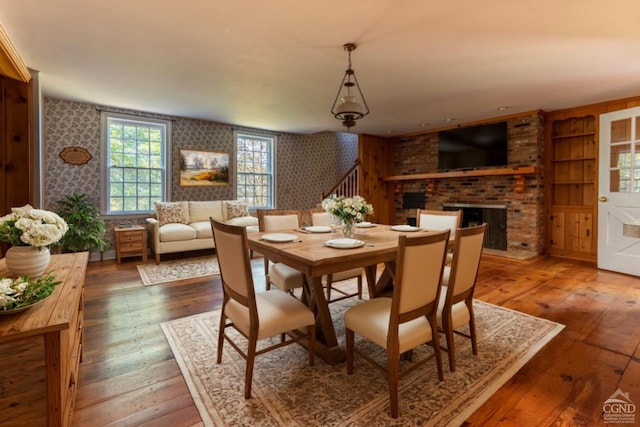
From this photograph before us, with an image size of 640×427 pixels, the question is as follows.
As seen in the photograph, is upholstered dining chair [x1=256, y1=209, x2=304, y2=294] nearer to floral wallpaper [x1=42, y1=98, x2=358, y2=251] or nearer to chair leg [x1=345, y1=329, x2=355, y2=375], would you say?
chair leg [x1=345, y1=329, x2=355, y2=375]

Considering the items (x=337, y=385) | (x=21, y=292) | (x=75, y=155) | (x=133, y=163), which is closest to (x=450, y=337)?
(x=337, y=385)

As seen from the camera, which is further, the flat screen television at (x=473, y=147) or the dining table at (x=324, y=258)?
the flat screen television at (x=473, y=147)

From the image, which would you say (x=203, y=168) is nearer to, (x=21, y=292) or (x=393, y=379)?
(x=21, y=292)

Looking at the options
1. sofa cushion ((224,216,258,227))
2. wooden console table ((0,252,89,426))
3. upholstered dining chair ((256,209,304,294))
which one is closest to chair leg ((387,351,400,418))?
upholstered dining chair ((256,209,304,294))

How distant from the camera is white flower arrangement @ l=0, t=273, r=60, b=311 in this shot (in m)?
1.15

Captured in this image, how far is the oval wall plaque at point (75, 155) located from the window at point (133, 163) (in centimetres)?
25

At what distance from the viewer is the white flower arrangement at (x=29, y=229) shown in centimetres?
142

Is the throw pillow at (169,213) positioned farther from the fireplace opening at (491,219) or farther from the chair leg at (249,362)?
the fireplace opening at (491,219)

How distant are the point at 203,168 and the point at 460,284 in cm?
A: 520

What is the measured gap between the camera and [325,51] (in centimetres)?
286

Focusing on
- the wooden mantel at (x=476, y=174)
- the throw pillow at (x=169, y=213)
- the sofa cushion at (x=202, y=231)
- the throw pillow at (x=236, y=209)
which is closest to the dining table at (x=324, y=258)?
the sofa cushion at (x=202, y=231)

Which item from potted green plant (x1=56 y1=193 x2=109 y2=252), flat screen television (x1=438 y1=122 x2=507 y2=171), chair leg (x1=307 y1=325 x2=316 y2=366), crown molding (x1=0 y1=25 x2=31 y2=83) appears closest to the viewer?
chair leg (x1=307 y1=325 x2=316 y2=366)

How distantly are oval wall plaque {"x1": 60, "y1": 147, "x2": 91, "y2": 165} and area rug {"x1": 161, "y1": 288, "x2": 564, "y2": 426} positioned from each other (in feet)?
12.4

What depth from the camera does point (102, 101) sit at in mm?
A: 4594
